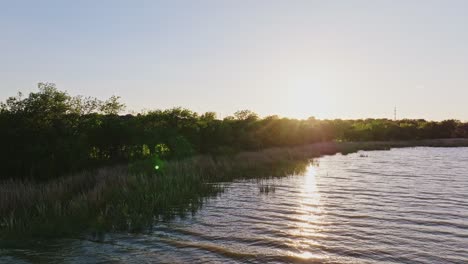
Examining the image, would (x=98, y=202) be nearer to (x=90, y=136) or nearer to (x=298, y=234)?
(x=298, y=234)

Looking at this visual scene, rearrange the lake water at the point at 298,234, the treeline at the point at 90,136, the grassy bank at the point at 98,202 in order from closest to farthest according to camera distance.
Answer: the lake water at the point at 298,234 → the grassy bank at the point at 98,202 → the treeline at the point at 90,136

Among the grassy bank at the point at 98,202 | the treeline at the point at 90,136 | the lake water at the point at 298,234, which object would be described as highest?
the treeline at the point at 90,136

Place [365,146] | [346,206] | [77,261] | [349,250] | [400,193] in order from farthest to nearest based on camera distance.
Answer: [365,146] < [400,193] < [346,206] < [349,250] < [77,261]

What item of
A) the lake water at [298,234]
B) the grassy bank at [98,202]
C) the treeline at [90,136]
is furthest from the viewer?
the treeline at [90,136]

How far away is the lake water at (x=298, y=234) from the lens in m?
14.9

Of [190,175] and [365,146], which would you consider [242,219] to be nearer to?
[190,175]

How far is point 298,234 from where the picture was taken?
59.2ft

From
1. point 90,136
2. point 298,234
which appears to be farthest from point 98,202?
point 90,136

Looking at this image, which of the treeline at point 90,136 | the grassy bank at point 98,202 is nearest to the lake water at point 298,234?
the grassy bank at point 98,202

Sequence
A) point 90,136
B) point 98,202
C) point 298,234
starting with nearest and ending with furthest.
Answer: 1. point 298,234
2. point 98,202
3. point 90,136

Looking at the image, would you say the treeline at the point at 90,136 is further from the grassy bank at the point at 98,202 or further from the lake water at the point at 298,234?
the lake water at the point at 298,234

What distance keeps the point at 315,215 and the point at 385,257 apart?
7407 mm

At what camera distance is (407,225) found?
19.5 m

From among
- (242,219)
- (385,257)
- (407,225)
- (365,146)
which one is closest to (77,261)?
(242,219)
